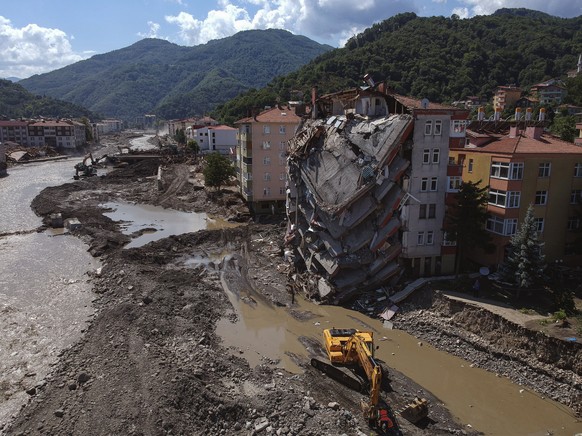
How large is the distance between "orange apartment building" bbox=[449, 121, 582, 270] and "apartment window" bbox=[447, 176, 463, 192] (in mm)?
63

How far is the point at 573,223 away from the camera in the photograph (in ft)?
92.3

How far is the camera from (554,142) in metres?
29.0

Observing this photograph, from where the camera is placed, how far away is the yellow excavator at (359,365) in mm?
16641

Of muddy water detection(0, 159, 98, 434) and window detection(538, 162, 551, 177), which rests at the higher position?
window detection(538, 162, 551, 177)

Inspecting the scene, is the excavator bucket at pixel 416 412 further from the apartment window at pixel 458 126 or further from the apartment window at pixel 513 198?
the apartment window at pixel 458 126

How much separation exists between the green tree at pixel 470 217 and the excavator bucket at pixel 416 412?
38.9 feet

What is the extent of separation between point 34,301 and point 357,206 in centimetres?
2215

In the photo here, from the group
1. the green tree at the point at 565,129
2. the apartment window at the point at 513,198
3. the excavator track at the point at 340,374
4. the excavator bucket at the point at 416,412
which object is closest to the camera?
the excavator bucket at the point at 416,412

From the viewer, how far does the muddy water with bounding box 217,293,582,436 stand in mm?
17578

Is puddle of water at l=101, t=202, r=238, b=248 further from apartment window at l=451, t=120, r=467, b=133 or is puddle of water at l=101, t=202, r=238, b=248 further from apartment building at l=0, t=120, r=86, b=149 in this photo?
apartment building at l=0, t=120, r=86, b=149

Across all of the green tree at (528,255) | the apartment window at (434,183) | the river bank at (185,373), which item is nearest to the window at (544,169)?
the green tree at (528,255)

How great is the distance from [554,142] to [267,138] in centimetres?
2794

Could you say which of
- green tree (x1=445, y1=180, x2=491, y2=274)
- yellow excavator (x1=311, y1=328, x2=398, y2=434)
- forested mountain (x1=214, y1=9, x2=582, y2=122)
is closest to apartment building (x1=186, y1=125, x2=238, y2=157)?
forested mountain (x1=214, y1=9, x2=582, y2=122)

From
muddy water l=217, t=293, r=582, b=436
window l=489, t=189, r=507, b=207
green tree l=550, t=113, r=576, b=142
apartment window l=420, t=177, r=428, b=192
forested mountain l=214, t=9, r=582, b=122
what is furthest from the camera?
forested mountain l=214, t=9, r=582, b=122
